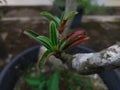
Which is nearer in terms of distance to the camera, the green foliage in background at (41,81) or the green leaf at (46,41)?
the green leaf at (46,41)

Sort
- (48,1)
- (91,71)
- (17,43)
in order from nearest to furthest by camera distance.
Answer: (91,71)
(17,43)
(48,1)

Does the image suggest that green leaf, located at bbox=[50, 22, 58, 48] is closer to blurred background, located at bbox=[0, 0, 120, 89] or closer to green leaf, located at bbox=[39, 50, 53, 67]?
green leaf, located at bbox=[39, 50, 53, 67]

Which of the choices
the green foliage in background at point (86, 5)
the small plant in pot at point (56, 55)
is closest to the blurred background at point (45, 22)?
the green foliage in background at point (86, 5)

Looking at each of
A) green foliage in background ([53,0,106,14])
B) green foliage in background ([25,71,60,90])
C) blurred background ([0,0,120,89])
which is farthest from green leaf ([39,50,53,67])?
green foliage in background ([53,0,106,14])

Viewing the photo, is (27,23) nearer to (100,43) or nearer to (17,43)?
(17,43)

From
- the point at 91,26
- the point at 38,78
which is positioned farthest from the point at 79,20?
the point at 38,78

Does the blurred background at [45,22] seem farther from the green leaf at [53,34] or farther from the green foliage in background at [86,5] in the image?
the green leaf at [53,34]

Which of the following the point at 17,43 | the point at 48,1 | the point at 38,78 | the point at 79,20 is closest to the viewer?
the point at 38,78
